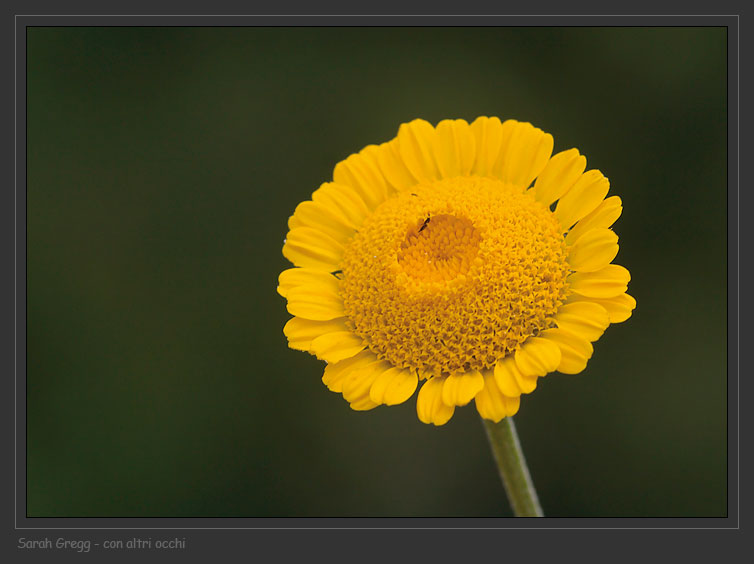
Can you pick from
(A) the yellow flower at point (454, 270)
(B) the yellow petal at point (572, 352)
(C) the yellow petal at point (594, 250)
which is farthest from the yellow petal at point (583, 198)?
(B) the yellow petal at point (572, 352)

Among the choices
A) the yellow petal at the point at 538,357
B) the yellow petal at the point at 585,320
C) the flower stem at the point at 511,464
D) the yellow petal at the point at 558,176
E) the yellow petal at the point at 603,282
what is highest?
the yellow petal at the point at 558,176

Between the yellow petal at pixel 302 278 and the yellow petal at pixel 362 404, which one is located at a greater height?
the yellow petal at pixel 302 278

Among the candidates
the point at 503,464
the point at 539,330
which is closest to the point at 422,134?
the point at 539,330

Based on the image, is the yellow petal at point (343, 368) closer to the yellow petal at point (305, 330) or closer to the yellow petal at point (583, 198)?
the yellow petal at point (305, 330)

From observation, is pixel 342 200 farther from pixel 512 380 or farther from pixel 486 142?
pixel 512 380

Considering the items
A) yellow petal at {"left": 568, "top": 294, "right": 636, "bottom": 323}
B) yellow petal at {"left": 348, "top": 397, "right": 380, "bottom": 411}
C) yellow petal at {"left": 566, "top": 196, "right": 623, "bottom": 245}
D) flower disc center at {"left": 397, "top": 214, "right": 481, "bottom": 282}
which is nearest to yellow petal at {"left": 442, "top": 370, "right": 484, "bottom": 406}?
yellow petal at {"left": 348, "top": 397, "right": 380, "bottom": 411}

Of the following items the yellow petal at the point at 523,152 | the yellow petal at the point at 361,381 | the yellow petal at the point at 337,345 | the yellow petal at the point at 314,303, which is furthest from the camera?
the yellow petal at the point at 523,152
